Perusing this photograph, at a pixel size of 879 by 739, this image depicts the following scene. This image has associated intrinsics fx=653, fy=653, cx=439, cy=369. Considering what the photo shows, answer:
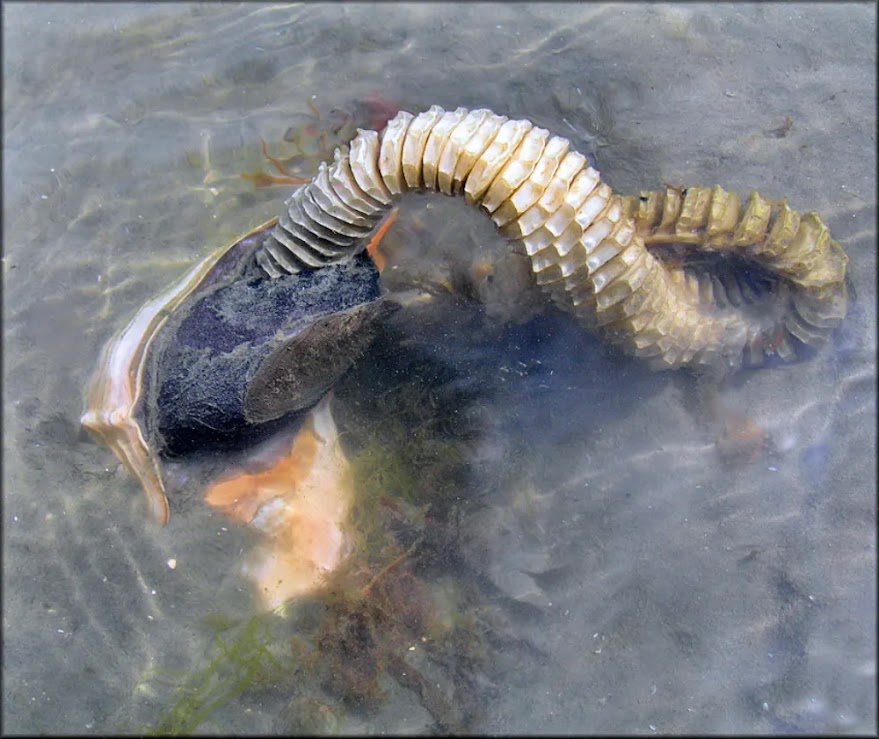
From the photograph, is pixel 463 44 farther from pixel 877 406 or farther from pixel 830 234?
pixel 877 406

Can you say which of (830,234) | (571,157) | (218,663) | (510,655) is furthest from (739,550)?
(218,663)

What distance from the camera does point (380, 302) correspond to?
14.3 feet

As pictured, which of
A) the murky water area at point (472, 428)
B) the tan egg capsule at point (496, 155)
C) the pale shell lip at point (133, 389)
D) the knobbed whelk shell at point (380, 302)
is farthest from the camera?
the murky water area at point (472, 428)

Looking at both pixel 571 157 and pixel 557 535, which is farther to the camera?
pixel 557 535

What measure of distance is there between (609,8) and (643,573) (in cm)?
438

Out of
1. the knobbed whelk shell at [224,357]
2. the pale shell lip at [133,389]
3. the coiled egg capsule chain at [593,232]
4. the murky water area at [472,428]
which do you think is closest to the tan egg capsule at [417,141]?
the coiled egg capsule chain at [593,232]

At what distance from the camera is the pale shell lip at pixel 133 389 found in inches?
170

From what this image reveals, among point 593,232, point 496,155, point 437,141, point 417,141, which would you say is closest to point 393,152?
point 417,141

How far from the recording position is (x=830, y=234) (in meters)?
4.75

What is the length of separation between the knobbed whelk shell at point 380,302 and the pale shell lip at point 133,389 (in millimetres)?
14

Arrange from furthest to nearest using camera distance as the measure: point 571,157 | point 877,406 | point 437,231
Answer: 1. point 437,231
2. point 877,406
3. point 571,157

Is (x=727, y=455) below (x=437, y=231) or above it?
below

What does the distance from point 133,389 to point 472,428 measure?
2384mm

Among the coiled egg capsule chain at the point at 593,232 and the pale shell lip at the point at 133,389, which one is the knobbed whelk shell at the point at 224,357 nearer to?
the pale shell lip at the point at 133,389
